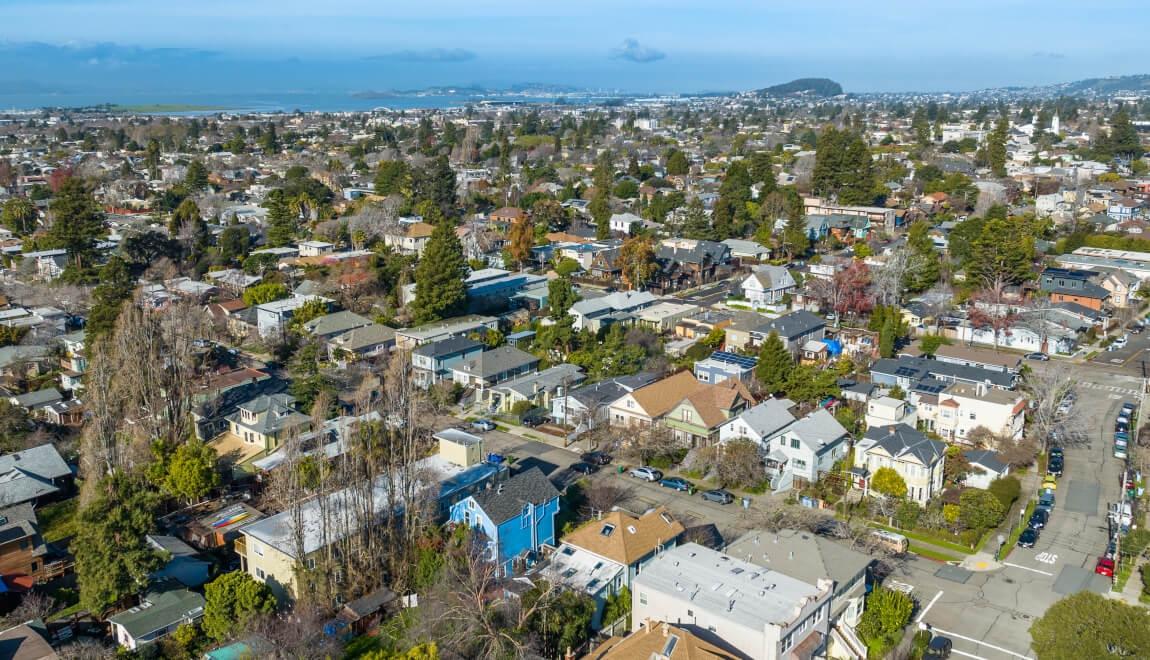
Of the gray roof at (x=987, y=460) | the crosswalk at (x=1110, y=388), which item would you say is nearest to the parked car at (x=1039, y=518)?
the gray roof at (x=987, y=460)

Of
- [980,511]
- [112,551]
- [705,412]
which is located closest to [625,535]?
[705,412]

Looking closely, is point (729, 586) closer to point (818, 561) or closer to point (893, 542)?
point (818, 561)

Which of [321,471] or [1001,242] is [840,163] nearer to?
[1001,242]

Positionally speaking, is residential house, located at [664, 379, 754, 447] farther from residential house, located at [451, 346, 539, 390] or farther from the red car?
the red car

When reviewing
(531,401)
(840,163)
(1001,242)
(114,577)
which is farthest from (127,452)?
(840,163)

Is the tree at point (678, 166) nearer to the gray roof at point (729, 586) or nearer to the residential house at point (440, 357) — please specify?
the residential house at point (440, 357)

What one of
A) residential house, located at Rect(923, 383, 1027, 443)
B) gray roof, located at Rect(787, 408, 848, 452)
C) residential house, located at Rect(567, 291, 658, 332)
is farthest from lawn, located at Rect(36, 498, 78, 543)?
residential house, located at Rect(923, 383, 1027, 443)

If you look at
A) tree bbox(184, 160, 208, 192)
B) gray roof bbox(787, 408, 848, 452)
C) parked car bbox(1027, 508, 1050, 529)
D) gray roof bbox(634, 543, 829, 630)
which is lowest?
parked car bbox(1027, 508, 1050, 529)
